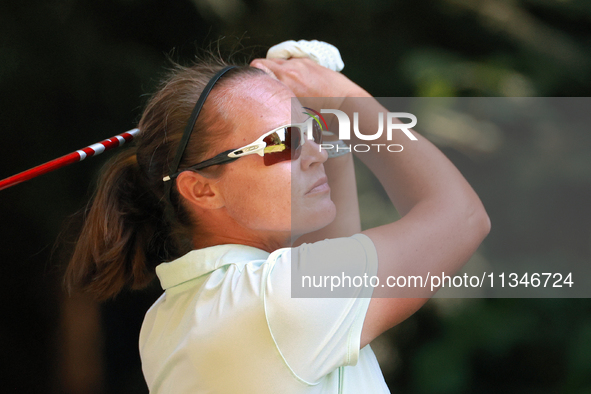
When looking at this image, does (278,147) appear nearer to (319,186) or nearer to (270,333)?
(319,186)

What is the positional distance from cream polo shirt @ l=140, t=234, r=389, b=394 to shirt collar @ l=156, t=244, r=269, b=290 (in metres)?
0.03

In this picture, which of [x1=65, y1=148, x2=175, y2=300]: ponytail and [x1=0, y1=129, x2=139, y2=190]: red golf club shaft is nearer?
[x1=0, y1=129, x2=139, y2=190]: red golf club shaft

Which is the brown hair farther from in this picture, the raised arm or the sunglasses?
the raised arm

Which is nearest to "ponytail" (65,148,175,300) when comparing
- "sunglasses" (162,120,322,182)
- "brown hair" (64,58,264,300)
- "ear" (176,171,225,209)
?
"brown hair" (64,58,264,300)

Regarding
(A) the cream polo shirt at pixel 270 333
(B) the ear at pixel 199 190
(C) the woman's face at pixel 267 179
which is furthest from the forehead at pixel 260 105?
(A) the cream polo shirt at pixel 270 333

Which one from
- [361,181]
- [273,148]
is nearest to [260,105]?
[273,148]

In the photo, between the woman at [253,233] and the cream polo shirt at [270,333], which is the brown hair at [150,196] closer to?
the woman at [253,233]

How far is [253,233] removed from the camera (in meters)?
1.02

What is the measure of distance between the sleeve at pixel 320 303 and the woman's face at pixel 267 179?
17 centimetres

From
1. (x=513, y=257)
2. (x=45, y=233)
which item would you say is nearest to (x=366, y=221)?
(x=513, y=257)

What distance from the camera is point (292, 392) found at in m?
0.76

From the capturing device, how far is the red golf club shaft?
0.96 metres

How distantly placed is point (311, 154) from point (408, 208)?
8.9 inches

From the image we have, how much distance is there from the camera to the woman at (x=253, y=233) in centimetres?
76
